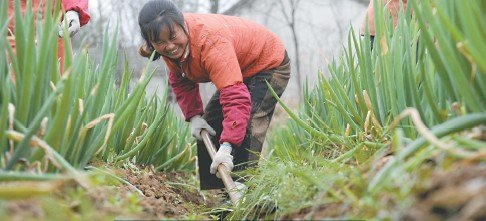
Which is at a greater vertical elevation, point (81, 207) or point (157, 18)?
point (157, 18)

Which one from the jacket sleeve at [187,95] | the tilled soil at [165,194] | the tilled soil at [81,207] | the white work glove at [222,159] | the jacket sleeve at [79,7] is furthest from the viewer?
the jacket sleeve at [187,95]

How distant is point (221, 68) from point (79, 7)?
0.82 m

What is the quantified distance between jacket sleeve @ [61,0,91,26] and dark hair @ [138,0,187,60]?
446 mm

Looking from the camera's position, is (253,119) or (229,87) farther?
(253,119)

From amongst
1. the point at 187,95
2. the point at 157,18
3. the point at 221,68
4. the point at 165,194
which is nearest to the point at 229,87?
the point at 221,68

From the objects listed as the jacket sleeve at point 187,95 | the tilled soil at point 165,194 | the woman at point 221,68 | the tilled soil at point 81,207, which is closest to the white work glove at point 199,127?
the woman at point 221,68

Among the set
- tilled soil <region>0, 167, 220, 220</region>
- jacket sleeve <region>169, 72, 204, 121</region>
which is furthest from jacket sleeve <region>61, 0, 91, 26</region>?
tilled soil <region>0, 167, 220, 220</region>

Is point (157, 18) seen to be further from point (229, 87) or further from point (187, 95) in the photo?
point (187, 95)

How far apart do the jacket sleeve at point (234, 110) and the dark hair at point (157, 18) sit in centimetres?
37

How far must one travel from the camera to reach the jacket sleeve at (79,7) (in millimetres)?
3010

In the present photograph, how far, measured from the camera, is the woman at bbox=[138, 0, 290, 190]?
2750 millimetres

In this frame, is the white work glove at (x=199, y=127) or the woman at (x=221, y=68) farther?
the white work glove at (x=199, y=127)

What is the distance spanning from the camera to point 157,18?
2.73 meters

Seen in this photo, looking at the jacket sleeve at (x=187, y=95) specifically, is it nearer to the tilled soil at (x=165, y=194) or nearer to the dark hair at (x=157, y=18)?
the tilled soil at (x=165, y=194)
